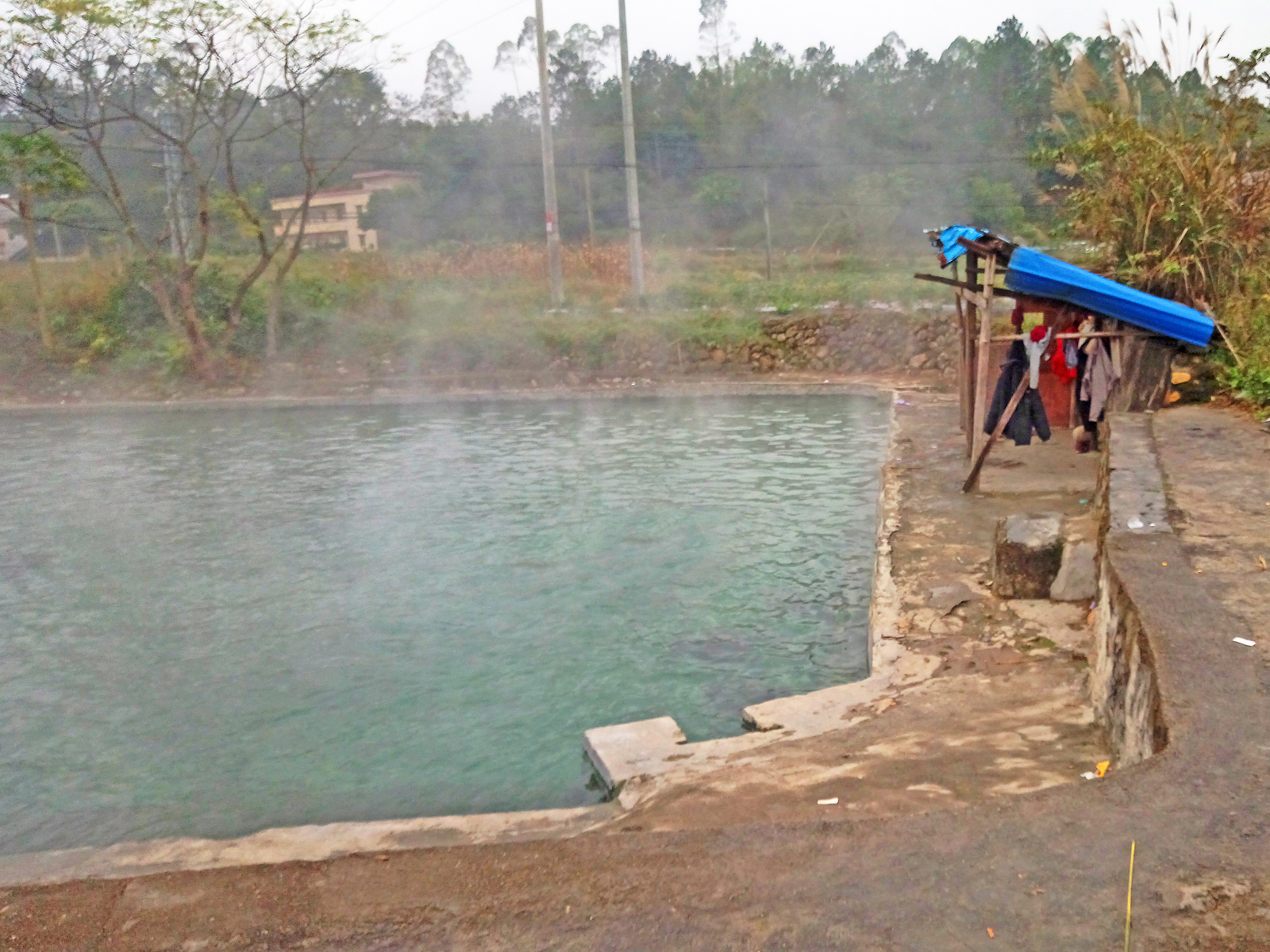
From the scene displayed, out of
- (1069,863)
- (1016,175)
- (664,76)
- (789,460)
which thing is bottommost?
(789,460)

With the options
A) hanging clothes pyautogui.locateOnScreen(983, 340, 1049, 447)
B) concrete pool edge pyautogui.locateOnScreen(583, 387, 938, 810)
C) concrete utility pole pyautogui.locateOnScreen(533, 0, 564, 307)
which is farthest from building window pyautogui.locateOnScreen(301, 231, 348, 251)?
concrete pool edge pyautogui.locateOnScreen(583, 387, 938, 810)

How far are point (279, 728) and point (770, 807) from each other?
10.4 ft

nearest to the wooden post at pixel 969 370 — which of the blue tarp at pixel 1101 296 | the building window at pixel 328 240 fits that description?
the blue tarp at pixel 1101 296

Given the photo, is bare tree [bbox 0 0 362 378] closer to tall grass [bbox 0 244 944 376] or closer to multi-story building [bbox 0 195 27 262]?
tall grass [bbox 0 244 944 376]

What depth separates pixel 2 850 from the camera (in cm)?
531

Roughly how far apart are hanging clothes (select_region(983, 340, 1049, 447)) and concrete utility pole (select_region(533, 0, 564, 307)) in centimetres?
1352

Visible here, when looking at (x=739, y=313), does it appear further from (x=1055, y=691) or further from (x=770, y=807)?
(x=770, y=807)

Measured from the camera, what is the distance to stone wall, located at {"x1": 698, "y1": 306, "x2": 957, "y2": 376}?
65.9ft

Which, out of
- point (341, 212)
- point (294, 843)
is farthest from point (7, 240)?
point (294, 843)

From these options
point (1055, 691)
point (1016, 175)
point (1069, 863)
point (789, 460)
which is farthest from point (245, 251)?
point (1069, 863)

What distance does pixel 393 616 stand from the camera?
8.33 m

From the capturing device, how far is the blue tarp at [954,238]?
8.61 metres

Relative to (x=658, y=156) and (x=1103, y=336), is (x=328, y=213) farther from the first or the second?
(x=1103, y=336)

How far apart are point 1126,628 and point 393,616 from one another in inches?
199
